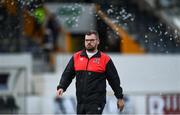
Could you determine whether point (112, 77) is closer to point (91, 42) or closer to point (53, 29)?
point (91, 42)

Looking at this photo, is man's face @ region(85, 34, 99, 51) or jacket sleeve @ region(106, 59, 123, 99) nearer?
man's face @ region(85, 34, 99, 51)


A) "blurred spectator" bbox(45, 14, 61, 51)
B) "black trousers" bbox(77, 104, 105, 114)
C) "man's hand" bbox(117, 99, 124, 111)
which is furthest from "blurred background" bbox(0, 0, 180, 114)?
"man's hand" bbox(117, 99, 124, 111)

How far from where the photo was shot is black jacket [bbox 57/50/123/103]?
1065 centimetres

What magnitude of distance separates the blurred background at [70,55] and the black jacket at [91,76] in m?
8.27

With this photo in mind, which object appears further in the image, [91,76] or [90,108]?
[90,108]

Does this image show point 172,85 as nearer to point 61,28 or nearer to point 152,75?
point 152,75

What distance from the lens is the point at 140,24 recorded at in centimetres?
2294

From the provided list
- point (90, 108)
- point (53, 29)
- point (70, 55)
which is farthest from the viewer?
point (53, 29)

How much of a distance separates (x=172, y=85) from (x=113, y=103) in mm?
2923

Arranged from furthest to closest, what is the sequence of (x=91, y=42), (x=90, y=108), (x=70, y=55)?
1. (x=70, y=55)
2. (x=90, y=108)
3. (x=91, y=42)

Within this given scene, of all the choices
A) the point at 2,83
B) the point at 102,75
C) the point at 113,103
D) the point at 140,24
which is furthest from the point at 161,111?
the point at 102,75

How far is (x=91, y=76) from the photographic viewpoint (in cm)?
1064

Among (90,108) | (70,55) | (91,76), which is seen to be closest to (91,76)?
(91,76)

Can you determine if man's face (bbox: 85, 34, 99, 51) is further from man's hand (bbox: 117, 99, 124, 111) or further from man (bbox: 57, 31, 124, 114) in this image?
man's hand (bbox: 117, 99, 124, 111)
